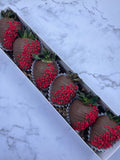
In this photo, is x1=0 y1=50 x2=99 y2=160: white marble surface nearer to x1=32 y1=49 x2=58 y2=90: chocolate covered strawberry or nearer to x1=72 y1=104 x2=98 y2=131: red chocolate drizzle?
x1=32 y1=49 x2=58 y2=90: chocolate covered strawberry

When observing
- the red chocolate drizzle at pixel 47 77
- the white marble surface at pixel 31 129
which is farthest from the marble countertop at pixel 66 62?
the red chocolate drizzle at pixel 47 77

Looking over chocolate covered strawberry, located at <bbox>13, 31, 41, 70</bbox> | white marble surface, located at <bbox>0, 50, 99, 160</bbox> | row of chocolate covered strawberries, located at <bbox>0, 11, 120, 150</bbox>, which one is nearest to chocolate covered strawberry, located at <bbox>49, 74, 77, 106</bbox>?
row of chocolate covered strawberries, located at <bbox>0, 11, 120, 150</bbox>

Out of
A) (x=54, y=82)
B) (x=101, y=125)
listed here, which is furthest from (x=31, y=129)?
(x=101, y=125)

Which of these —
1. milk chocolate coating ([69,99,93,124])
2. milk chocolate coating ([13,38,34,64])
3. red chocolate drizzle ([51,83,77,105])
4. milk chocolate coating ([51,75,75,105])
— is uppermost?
milk chocolate coating ([13,38,34,64])

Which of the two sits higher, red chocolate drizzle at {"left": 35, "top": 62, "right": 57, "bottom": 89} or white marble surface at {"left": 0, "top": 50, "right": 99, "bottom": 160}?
red chocolate drizzle at {"left": 35, "top": 62, "right": 57, "bottom": 89}

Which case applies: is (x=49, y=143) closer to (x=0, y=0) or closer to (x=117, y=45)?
(x=117, y=45)

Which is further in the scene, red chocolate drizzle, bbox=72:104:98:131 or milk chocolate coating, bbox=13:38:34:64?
milk chocolate coating, bbox=13:38:34:64
